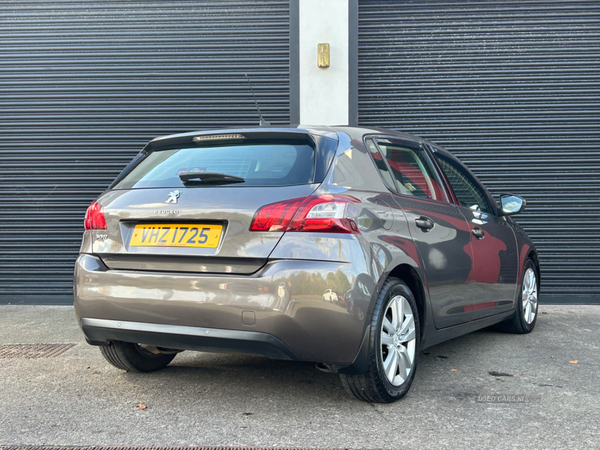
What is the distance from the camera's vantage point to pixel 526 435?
9.23 feet

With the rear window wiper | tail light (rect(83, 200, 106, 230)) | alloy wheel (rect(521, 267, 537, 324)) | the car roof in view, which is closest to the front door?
alloy wheel (rect(521, 267, 537, 324))

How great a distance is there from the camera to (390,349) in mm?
3281

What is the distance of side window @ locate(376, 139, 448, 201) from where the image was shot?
12.2 feet

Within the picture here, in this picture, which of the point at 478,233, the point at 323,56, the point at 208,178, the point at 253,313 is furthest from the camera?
the point at 323,56

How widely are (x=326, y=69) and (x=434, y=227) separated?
163 inches

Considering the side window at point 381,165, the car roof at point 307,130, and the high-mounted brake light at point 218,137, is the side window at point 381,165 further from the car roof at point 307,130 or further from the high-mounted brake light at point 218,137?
the high-mounted brake light at point 218,137

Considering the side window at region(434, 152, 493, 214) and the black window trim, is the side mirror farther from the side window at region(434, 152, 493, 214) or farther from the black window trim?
the black window trim

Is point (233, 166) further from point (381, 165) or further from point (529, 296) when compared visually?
point (529, 296)

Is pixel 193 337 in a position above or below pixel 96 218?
below

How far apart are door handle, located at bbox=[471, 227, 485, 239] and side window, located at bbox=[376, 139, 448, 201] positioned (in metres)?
0.42

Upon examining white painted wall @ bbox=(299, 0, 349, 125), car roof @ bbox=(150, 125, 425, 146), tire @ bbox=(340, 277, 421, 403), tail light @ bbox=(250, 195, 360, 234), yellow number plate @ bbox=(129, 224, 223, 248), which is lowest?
tire @ bbox=(340, 277, 421, 403)

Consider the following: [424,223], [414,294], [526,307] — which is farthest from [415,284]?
[526,307]

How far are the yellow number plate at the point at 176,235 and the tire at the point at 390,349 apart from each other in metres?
0.91

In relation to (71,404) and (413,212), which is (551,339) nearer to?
(413,212)
